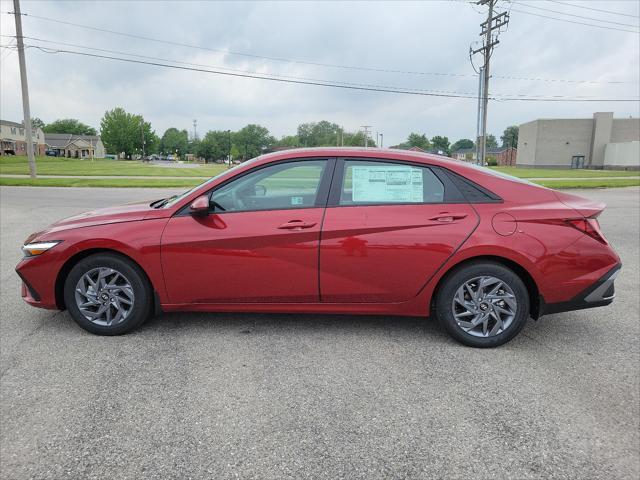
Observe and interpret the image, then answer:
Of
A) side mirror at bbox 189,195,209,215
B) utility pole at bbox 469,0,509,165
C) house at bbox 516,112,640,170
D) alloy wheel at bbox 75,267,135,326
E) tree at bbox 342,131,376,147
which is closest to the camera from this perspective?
side mirror at bbox 189,195,209,215

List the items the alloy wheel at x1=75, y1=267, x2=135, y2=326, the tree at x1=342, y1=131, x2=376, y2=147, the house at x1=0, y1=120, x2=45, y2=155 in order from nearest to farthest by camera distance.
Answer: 1. the alloy wheel at x1=75, y1=267, x2=135, y2=326
2. the house at x1=0, y1=120, x2=45, y2=155
3. the tree at x1=342, y1=131, x2=376, y2=147

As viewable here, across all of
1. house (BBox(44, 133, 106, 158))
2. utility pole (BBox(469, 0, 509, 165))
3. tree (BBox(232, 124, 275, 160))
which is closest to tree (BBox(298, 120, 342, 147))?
tree (BBox(232, 124, 275, 160))

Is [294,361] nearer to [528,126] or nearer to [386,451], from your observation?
[386,451]

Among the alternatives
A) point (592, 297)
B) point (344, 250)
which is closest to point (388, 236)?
point (344, 250)

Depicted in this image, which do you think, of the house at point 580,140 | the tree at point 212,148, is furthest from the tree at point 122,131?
the house at point 580,140

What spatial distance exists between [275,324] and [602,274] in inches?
106

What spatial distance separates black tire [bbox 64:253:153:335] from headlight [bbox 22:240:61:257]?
267mm

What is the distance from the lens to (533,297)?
Answer: 3.63 meters

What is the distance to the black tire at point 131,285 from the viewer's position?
3697 millimetres

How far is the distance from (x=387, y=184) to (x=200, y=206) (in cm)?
152

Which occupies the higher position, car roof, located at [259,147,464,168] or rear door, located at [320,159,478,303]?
car roof, located at [259,147,464,168]

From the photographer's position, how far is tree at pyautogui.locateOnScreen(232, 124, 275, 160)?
468 ft

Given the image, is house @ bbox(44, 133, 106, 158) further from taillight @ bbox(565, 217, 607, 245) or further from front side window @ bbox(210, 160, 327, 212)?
taillight @ bbox(565, 217, 607, 245)

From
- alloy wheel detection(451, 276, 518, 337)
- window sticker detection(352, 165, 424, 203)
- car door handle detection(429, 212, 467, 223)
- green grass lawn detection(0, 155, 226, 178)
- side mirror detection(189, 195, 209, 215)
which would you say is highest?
window sticker detection(352, 165, 424, 203)
